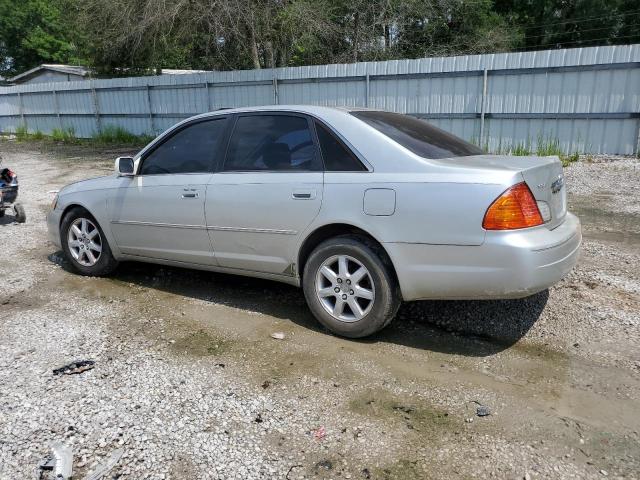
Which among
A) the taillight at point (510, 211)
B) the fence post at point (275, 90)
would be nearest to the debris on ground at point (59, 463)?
the taillight at point (510, 211)

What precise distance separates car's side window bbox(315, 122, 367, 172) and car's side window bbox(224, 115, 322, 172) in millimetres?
74

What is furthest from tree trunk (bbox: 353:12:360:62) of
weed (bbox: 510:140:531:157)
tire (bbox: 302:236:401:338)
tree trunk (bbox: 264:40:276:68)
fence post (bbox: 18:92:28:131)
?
tire (bbox: 302:236:401:338)

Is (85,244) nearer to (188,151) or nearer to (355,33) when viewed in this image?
(188,151)

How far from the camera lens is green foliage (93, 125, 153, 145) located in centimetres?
1892

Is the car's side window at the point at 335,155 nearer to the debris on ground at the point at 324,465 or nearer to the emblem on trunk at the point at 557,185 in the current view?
the emblem on trunk at the point at 557,185

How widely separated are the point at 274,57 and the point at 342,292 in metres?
16.1

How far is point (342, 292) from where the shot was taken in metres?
3.79

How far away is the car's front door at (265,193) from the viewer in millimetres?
3912

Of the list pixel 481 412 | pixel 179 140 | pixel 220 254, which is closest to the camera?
pixel 481 412

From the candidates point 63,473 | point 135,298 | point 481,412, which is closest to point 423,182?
point 481,412

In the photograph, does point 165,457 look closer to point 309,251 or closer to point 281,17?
point 309,251

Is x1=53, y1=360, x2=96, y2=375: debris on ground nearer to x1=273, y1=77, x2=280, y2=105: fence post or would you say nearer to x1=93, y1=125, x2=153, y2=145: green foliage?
x1=273, y1=77, x2=280, y2=105: fence post

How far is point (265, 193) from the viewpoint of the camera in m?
4.04

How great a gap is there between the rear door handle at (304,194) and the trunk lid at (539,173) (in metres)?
0.92
